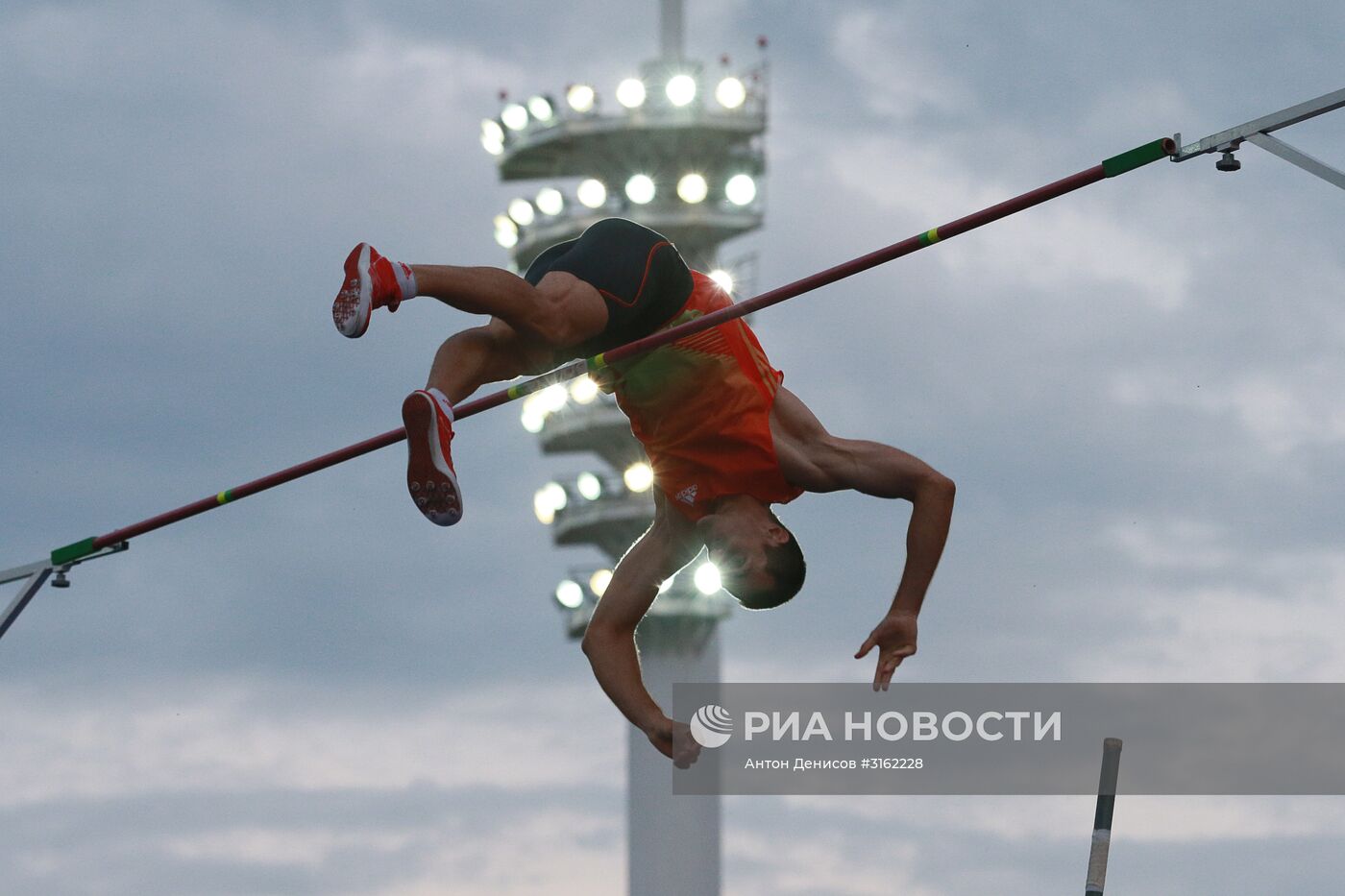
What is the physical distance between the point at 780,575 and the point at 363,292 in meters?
2.08

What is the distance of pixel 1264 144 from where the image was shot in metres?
9.30

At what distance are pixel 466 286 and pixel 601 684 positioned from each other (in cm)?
204

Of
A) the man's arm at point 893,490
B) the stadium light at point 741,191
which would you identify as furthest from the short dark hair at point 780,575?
the stadium light at point 741,191

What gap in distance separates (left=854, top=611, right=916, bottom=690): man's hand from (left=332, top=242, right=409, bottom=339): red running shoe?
7.58 ft

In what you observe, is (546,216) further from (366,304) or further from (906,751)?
(366,304)

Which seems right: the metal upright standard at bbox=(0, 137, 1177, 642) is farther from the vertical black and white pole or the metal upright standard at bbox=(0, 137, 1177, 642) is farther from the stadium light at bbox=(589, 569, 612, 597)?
the stadium light at bbox=(589, 569, 612, 597)

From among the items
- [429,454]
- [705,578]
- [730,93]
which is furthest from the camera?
Result: [730,93]

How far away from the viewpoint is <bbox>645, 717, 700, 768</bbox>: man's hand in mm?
9859

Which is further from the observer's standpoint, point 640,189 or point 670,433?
point 640,189

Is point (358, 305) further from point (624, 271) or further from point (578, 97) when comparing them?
point (578, 97)

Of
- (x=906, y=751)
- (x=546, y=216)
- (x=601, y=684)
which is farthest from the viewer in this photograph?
(x=546, y=216)

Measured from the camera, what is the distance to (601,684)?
10.3 metres

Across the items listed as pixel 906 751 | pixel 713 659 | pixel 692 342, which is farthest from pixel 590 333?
pixel 713 659

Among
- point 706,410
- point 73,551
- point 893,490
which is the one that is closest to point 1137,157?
point 893,490
